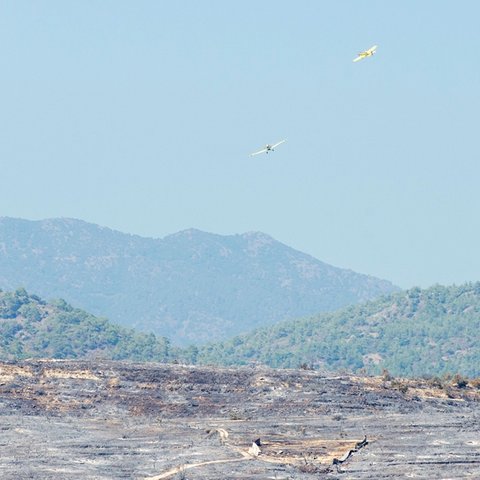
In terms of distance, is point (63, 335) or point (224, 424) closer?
point (224, 424)

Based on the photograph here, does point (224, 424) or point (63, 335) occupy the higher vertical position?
point (63, 335)

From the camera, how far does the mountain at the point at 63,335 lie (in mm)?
158125

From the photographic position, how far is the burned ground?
6469 centimetres

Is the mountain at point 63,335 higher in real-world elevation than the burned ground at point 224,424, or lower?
higher

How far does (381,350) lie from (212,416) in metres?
122

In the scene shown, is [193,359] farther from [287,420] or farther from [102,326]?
[287,420]

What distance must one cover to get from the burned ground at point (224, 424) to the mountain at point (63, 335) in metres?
71.7

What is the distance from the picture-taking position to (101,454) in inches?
2621

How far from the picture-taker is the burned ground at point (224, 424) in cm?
6469

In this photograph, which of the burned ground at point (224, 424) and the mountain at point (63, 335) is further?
the mountain at point (63, 335)

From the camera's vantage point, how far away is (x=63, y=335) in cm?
16188

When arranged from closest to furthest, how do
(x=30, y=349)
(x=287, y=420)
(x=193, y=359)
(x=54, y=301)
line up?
(x=287, y=420) → (x=30, y=349) → (x=193, y=359) → (x=54, y=301)

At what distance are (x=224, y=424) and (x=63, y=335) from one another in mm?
89986

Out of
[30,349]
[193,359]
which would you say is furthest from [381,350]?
[30,349]
